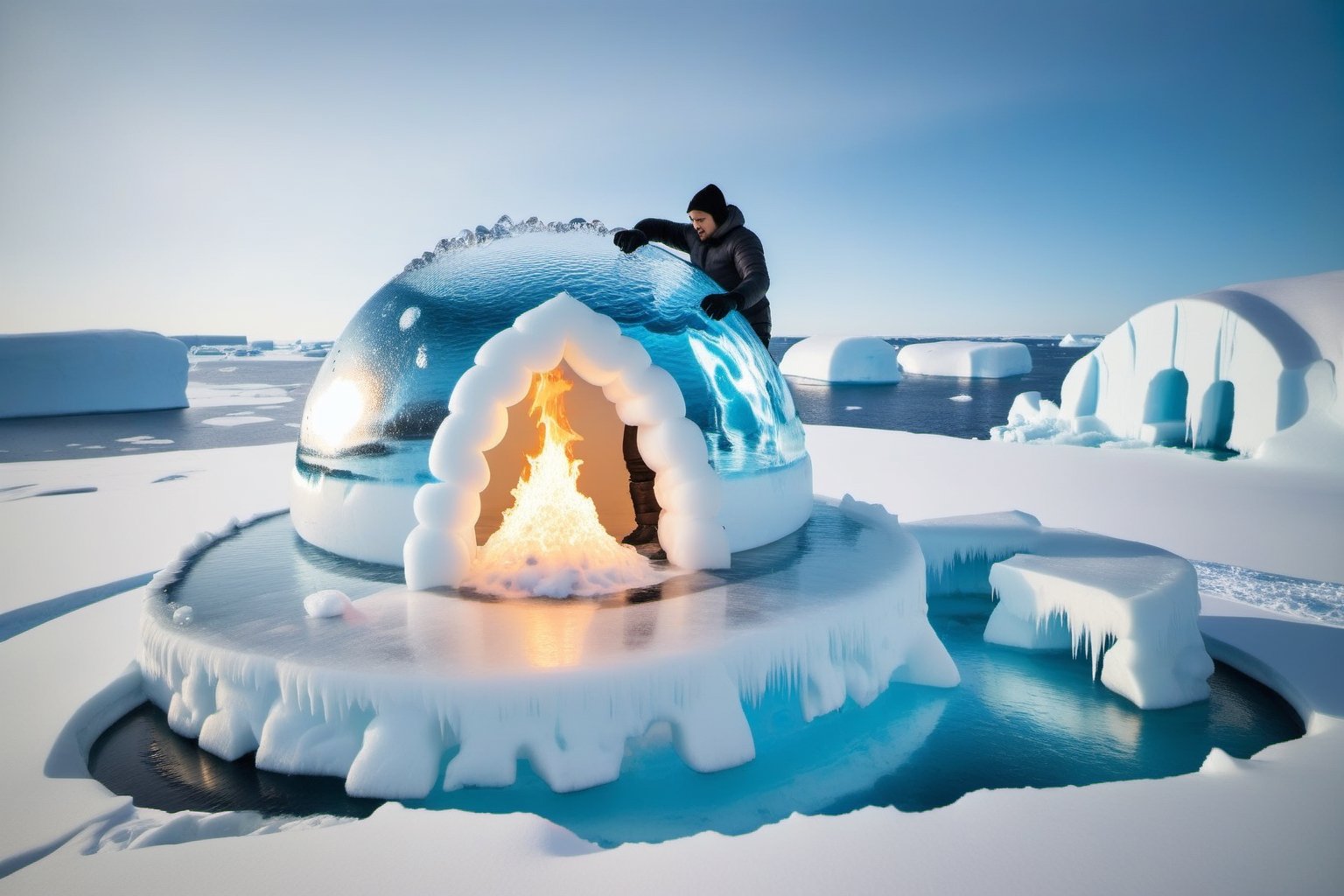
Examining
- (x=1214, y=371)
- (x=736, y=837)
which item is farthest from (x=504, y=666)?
(x=1214, y=371)

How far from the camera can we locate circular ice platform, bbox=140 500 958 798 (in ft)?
13.2

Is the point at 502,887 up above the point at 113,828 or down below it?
above

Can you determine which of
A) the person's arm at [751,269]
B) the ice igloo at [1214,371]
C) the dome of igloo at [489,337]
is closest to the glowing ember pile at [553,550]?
the dome of igloo at [489,337]

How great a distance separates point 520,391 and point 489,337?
0.87 m

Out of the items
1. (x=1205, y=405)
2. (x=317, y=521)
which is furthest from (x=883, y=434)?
(x=317, y=521)

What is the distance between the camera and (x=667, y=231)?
7.57m

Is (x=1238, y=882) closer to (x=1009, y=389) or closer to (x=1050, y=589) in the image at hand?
(x=1050, y=589)

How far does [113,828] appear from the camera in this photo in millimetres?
3623

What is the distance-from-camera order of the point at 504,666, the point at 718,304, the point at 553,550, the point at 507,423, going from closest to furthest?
1. the point at 504,666
2. the point at 507,423
3. the point at 553,550
4. the point at 718,304

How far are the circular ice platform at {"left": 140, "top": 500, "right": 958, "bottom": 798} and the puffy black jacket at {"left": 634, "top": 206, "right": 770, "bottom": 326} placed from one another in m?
2.63

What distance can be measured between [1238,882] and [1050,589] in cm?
356

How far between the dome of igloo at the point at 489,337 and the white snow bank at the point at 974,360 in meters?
Result: 58.0

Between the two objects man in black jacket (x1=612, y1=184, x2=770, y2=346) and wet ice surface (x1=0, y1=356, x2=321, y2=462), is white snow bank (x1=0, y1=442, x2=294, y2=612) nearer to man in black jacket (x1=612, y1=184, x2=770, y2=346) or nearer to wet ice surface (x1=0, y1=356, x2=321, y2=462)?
man in black jacket (x1=612, y1=184, x2=770, y2=346)

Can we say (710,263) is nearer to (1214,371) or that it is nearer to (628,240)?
(628,240)
